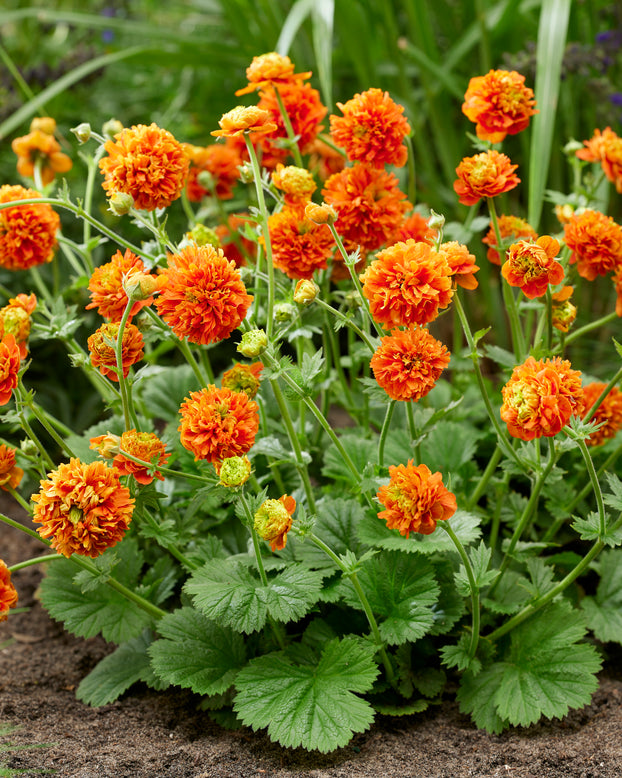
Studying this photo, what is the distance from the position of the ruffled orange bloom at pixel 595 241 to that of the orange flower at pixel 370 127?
304mm

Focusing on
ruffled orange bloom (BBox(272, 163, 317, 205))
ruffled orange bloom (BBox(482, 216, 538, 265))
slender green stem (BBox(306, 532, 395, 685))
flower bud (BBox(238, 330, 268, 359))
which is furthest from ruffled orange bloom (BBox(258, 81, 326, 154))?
slender green stem (BBox(306, 532, 395, 685))

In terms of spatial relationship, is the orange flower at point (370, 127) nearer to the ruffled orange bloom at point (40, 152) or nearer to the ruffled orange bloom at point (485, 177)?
the ruffled orange bloom at point (485, 177)

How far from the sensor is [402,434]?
1.48 m

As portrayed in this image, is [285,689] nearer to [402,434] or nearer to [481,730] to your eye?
[481,730]

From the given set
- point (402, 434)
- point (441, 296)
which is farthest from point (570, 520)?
point (441, 296)

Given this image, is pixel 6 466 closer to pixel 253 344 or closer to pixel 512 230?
pixel 253 344

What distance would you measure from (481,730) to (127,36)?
2.99 m

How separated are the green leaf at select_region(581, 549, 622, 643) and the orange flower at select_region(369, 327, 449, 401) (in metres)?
0.61

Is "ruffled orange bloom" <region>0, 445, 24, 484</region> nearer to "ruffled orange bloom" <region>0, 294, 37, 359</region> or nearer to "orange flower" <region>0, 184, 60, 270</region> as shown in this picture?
"ruffled orange bloom" <region>0, 294, 37, 359</region>

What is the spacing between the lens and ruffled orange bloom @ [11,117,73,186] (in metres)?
1.38

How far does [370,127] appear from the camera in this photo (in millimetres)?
1142

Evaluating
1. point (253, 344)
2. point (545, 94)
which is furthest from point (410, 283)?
point (545, 94)

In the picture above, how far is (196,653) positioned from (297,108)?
897 millimetres

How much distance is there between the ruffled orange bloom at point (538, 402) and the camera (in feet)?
2.91
